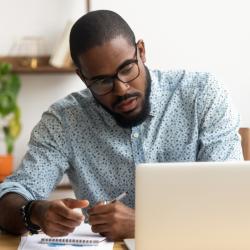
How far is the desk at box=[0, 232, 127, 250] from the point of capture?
4.29 feet

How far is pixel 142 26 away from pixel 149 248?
76.5 inches

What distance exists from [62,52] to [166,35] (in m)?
0.53

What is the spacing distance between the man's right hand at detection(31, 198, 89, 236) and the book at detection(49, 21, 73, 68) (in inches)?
57.6

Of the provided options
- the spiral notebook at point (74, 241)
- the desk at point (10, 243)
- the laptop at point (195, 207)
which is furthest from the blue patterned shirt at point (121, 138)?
the laptop at point (195, 207)

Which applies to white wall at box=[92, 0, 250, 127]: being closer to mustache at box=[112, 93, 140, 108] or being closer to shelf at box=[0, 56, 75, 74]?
shelf at box=[0, 56, 75, 74]

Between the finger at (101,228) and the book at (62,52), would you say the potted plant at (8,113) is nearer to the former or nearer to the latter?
the book at (62,52)

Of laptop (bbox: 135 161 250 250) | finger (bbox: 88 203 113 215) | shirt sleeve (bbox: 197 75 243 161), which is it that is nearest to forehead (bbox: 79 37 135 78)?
shirt sleeve (bbox: 197 75 243 161)

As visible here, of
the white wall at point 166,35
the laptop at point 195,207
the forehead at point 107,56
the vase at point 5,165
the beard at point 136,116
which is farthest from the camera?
the white wall at point 166,35

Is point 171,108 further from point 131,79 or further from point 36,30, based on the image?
point 36,30

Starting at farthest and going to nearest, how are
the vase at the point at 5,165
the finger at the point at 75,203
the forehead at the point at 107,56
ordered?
the vase at the point at 5,165, the forehead at the point at 107,56, the finger at the point at 75,203

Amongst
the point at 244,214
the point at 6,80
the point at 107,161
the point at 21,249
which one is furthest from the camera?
the point at 6,80

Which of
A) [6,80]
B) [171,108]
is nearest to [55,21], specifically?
[6,80]

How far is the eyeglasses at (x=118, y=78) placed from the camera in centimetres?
158

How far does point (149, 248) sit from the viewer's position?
3.45 ft
